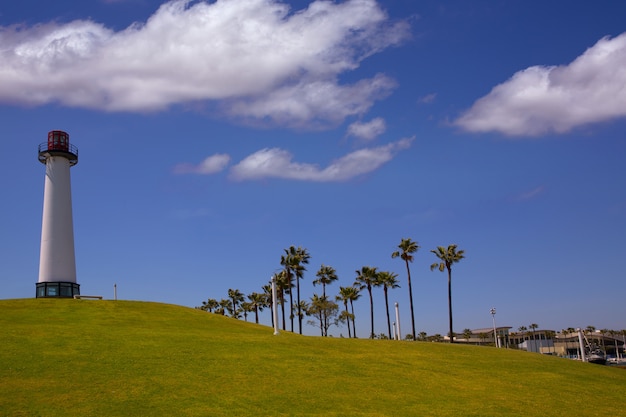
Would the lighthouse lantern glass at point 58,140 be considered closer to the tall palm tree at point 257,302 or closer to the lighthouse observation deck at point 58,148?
the lighthouse observation deck at point 58,148

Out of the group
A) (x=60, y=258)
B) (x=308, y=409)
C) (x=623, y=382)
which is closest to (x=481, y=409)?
(x=308, y=409)

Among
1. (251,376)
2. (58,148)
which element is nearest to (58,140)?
(58,148)

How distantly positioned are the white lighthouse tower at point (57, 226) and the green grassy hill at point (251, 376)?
18.6 metres

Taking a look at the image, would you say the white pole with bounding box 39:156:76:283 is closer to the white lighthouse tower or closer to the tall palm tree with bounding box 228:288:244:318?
the white lighthouse tower

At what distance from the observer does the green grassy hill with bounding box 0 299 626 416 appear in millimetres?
26625

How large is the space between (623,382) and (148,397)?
38.2 m

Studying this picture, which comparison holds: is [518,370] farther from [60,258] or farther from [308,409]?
[60,258]

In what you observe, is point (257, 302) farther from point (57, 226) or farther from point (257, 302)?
point (57, 226)

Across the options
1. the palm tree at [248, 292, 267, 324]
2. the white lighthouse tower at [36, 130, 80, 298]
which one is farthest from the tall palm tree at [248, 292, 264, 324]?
the white lighthouse tower at [36, 130, 80, 298]

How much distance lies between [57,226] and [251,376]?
1927 inches

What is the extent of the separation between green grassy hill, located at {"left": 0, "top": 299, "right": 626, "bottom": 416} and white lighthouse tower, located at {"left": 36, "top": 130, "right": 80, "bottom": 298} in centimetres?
1862

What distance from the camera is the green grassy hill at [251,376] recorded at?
26.6 metres

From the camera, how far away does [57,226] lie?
7019 cm

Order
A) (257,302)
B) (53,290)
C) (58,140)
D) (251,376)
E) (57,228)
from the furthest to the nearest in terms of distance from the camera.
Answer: (257,302) < (58,140) < (57,228) < (53,290) < (251,376)
